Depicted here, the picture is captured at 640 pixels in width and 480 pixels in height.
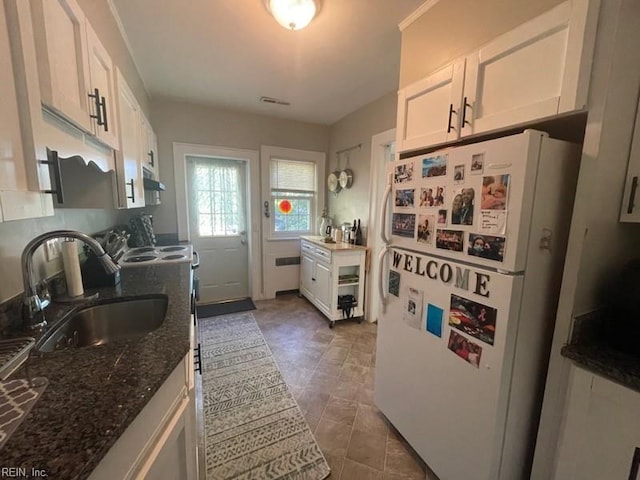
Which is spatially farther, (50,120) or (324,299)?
(324,299)

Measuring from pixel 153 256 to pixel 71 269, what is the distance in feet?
3.33

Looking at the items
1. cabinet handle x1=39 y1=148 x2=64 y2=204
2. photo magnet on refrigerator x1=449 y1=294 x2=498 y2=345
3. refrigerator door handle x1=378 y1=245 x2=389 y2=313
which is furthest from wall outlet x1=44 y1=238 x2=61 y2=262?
photo magnet on refrigerator x1=449 y1=294 x2=498 y2=345

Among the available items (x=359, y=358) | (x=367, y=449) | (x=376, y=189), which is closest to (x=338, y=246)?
(x=376, y=189)

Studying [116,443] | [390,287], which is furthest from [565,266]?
[116,443]

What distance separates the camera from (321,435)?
163 centimetres

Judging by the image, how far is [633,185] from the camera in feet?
3.34

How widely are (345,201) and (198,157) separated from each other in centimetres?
200

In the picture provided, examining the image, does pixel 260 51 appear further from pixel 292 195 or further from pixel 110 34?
pixel 292 195

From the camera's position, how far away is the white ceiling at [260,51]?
1.65m

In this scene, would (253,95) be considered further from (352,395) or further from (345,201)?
(352,395)

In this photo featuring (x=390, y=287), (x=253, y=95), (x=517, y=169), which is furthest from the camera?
(x=253, y=95)

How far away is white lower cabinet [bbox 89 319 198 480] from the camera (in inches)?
23.4

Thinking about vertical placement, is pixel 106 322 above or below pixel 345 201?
below

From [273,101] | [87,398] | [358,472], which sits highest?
[273,101]
